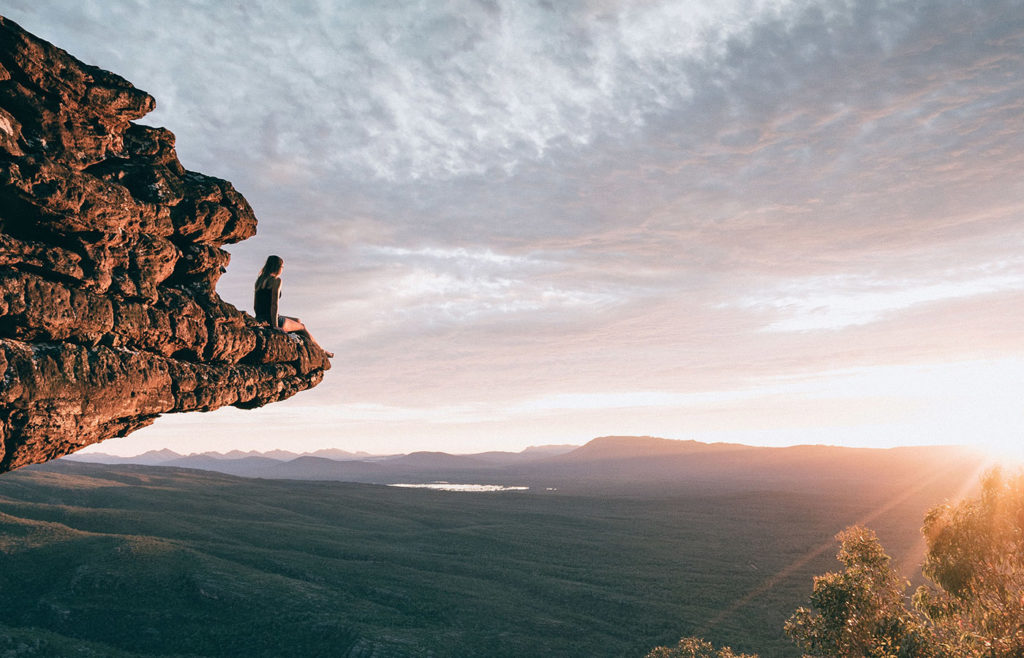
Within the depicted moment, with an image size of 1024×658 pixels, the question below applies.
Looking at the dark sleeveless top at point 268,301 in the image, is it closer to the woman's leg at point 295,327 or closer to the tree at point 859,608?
the woman's leg at point 295,327

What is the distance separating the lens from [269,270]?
66.0ft

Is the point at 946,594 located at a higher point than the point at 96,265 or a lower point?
lower

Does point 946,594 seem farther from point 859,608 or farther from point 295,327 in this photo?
point 295,327

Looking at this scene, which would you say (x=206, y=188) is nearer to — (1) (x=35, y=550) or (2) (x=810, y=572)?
(1) (x=35, y=550)

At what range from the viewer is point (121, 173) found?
1510cm

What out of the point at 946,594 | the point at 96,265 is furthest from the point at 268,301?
the point at 946,594

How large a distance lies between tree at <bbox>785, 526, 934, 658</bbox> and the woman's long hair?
1099 inches

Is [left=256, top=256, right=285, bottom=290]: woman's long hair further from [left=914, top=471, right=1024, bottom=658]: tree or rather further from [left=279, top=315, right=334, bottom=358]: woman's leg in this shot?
[left=914, top=471, right=1024, bottom=658]: tree

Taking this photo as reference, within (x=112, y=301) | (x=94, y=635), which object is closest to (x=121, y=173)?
(x=112, y=301)

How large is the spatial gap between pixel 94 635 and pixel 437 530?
3937 inches

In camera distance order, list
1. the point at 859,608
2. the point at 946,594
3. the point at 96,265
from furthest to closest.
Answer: the point at 859,608, the point at 946,594, the point at 96,265

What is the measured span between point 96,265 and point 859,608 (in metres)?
34.3

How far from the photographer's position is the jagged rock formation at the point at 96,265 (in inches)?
484

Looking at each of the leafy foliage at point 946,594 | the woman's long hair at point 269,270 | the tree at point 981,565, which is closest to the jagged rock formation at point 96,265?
the woman's long hair at point 269,270
